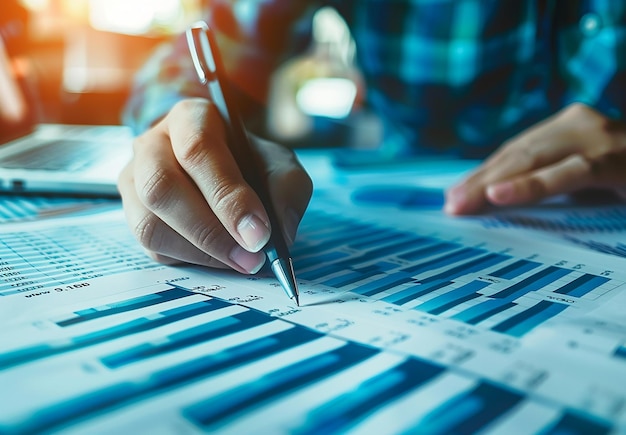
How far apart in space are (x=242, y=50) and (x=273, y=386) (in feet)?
2.37

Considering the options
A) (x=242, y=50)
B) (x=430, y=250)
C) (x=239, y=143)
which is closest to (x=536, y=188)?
(x=430, y=250)

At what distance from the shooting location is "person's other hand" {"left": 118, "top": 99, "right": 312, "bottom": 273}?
0.31 metres

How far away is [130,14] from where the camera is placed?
160 centimetres

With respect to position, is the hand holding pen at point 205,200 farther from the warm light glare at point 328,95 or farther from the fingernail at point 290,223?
the warm light glare at point 328,95

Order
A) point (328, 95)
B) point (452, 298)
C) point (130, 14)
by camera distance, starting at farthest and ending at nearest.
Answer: point (328, 95) < point (130, 14) < point (452, 298)

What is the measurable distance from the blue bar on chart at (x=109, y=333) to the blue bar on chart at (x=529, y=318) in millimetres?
127

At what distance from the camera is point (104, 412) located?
18 centimetres

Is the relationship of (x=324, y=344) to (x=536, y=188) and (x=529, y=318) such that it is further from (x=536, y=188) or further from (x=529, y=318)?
(x=536, y=188)

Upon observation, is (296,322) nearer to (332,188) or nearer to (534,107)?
(332,188)

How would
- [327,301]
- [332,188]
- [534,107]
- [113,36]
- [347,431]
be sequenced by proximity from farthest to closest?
[113,36]
[534,107]
[332,188]
[327,301]
[347,431]

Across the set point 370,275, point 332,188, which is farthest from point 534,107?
point 370,275

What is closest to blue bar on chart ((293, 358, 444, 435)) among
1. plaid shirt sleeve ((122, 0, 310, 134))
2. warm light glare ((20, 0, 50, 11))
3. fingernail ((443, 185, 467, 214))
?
fingernail ((443, 185, 467, 214))

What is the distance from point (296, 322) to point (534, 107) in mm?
674

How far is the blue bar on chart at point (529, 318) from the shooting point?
249 mm
